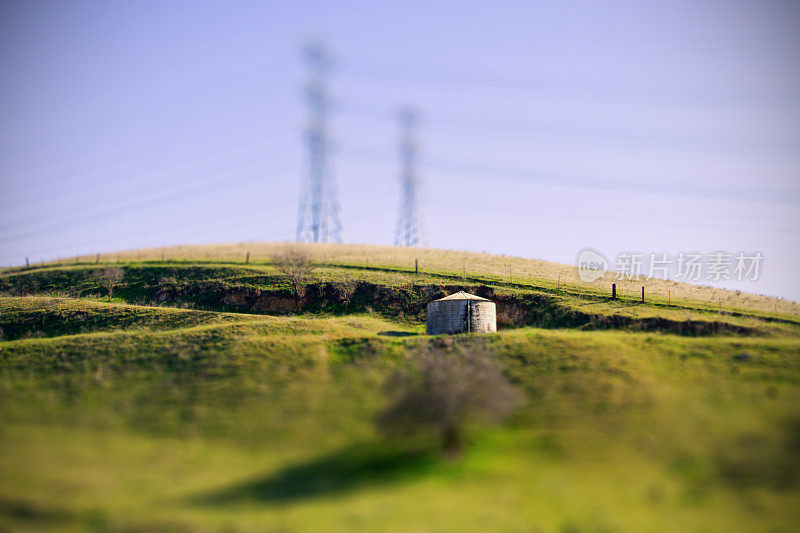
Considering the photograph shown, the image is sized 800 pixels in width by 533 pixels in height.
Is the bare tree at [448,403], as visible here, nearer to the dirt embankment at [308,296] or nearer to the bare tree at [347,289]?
the dirt embankment at [308,296]

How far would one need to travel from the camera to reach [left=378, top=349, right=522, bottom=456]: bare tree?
32188 millimetres

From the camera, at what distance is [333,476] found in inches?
1207

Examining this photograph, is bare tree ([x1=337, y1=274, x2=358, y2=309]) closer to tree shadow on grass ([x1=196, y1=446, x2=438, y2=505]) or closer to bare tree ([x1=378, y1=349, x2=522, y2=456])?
bare tree ([x1=378, y1=349, x2=522, y2=456])

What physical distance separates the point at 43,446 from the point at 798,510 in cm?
3546

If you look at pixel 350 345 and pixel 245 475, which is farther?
pixel 350 345

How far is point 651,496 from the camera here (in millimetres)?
27703

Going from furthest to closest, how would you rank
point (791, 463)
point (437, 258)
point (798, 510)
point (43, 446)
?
point (437, 258) < point (43, 446) < point (791, 463) < point (798, 510)

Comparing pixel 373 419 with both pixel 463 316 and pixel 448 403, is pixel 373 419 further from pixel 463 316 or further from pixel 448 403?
pixel 463 316

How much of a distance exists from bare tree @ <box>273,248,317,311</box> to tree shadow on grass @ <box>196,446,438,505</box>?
3062cm

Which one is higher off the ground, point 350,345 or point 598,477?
point 350,345

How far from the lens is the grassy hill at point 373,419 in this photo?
2716cm

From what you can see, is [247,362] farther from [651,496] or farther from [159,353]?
[651,496]

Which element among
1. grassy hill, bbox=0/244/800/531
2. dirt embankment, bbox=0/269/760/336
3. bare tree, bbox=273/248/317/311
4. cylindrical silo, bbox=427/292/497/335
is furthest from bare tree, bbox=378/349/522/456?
bare tree, bbox=273/248/317/311

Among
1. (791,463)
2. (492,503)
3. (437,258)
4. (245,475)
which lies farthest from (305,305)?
(791,463)
